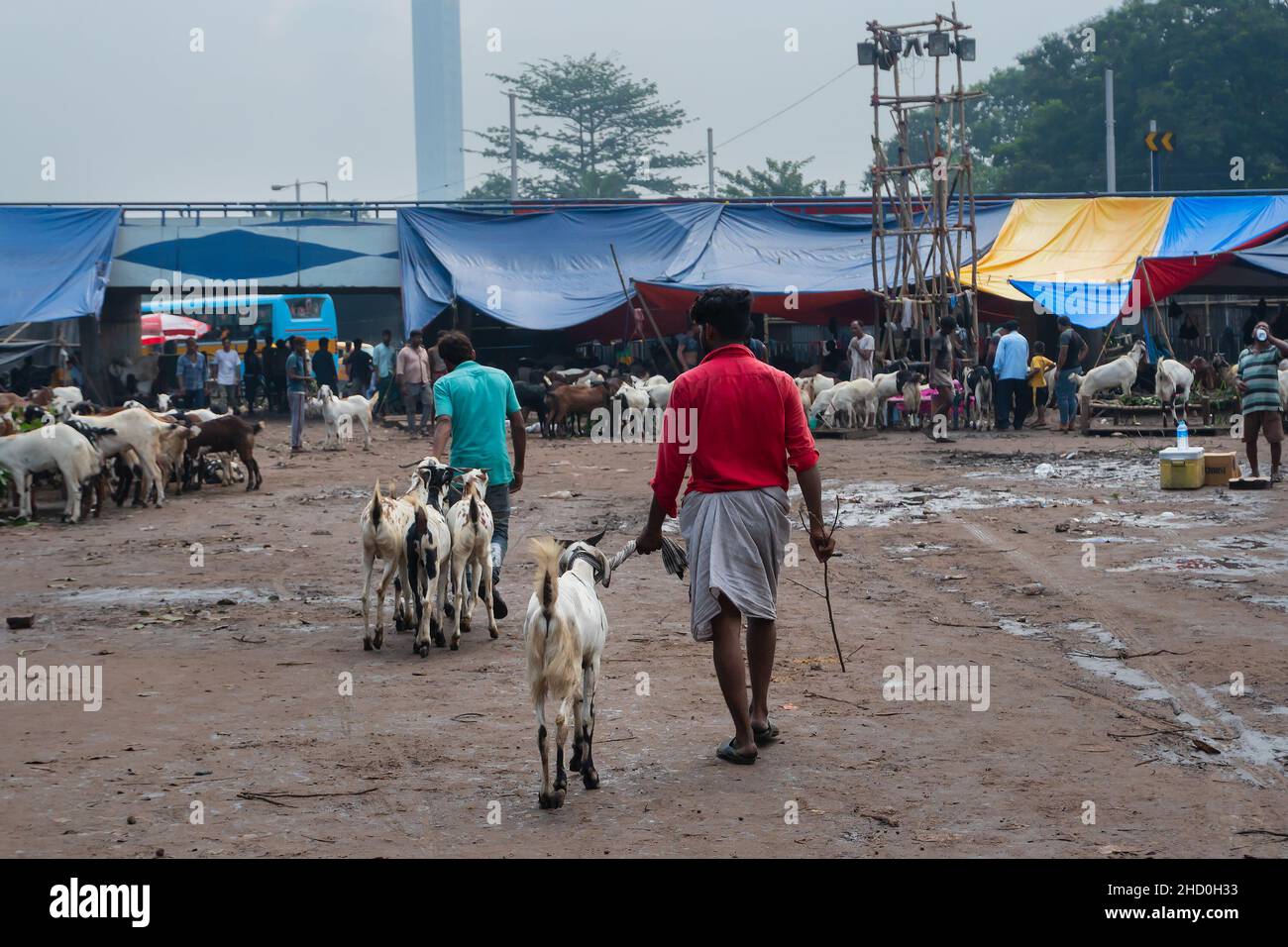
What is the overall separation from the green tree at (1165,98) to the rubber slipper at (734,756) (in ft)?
147

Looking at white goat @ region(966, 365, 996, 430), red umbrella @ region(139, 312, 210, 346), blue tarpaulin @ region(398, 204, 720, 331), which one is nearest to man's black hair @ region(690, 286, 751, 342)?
white goat @ region(966, 365, 996, 430)

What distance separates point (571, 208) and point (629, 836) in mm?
25427

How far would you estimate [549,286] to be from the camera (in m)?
27.2

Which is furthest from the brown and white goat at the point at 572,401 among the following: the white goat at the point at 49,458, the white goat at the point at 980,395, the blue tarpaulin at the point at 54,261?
the white goat at the point at 49,458

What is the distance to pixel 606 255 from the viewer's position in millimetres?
28172

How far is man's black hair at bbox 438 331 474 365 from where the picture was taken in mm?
8211

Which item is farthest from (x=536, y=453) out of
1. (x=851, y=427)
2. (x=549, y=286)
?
(x=549, y=286)

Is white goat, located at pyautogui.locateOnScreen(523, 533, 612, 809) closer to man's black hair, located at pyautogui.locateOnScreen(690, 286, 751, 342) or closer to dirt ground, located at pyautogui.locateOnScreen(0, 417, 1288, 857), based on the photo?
dirt ground, located at pyautogui.locateOnScreen(0, 417, 1288, 857)

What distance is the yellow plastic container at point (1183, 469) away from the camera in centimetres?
1414

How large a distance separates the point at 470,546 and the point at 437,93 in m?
68.7

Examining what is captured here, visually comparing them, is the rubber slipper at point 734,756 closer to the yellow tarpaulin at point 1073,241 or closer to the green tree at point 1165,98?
the yellow tarpaulin at point 1073,241

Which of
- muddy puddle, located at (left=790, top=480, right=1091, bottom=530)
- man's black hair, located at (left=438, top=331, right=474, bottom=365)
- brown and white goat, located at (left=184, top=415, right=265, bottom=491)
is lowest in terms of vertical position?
muddy puddle, located at (left=790, top=480, right=1091, bottom=530)

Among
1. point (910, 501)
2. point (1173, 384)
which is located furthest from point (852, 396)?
point (910, 501)

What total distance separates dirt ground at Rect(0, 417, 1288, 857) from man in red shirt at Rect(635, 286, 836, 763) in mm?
587
